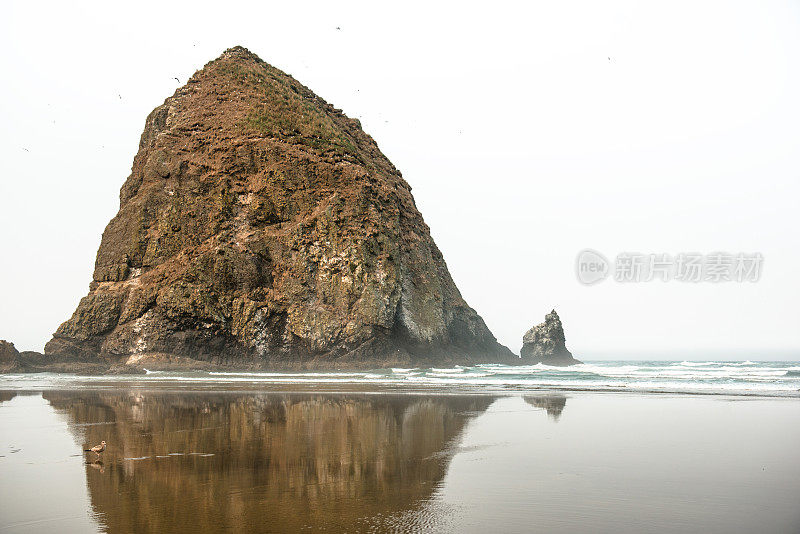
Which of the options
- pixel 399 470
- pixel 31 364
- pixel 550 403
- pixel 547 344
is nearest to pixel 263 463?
pixel 399 470

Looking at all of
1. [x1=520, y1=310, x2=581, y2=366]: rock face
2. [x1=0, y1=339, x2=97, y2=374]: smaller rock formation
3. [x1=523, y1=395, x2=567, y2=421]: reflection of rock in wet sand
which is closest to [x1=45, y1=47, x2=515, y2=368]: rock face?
[x1=0, y1=339, x2=97, y2=374]: smaller rock formation

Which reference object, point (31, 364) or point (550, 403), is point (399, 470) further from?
point (31, 364)

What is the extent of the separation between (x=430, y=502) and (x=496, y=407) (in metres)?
10.9

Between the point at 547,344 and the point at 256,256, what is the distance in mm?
36593

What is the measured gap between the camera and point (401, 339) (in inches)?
1965

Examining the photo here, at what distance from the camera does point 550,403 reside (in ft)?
60.7

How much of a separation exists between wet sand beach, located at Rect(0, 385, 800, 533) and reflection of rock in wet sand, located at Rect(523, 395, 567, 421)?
28 centimetres

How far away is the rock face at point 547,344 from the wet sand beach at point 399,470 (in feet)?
173

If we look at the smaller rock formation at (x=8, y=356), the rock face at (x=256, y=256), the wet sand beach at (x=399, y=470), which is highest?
the rock face at (x=256, y=256)

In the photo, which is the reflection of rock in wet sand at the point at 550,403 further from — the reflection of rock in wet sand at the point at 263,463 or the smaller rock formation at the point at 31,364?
the smaller rock formation at the point at 31,364

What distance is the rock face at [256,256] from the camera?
4641cm

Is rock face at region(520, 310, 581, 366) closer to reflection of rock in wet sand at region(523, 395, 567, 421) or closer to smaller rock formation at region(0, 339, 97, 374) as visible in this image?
smaller rock formation at region(0, 339, 97, 374)

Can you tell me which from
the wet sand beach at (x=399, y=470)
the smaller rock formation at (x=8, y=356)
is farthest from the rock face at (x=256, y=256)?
the wet sand beach at (x=399, y=470)

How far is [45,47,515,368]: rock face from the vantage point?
46.4m
